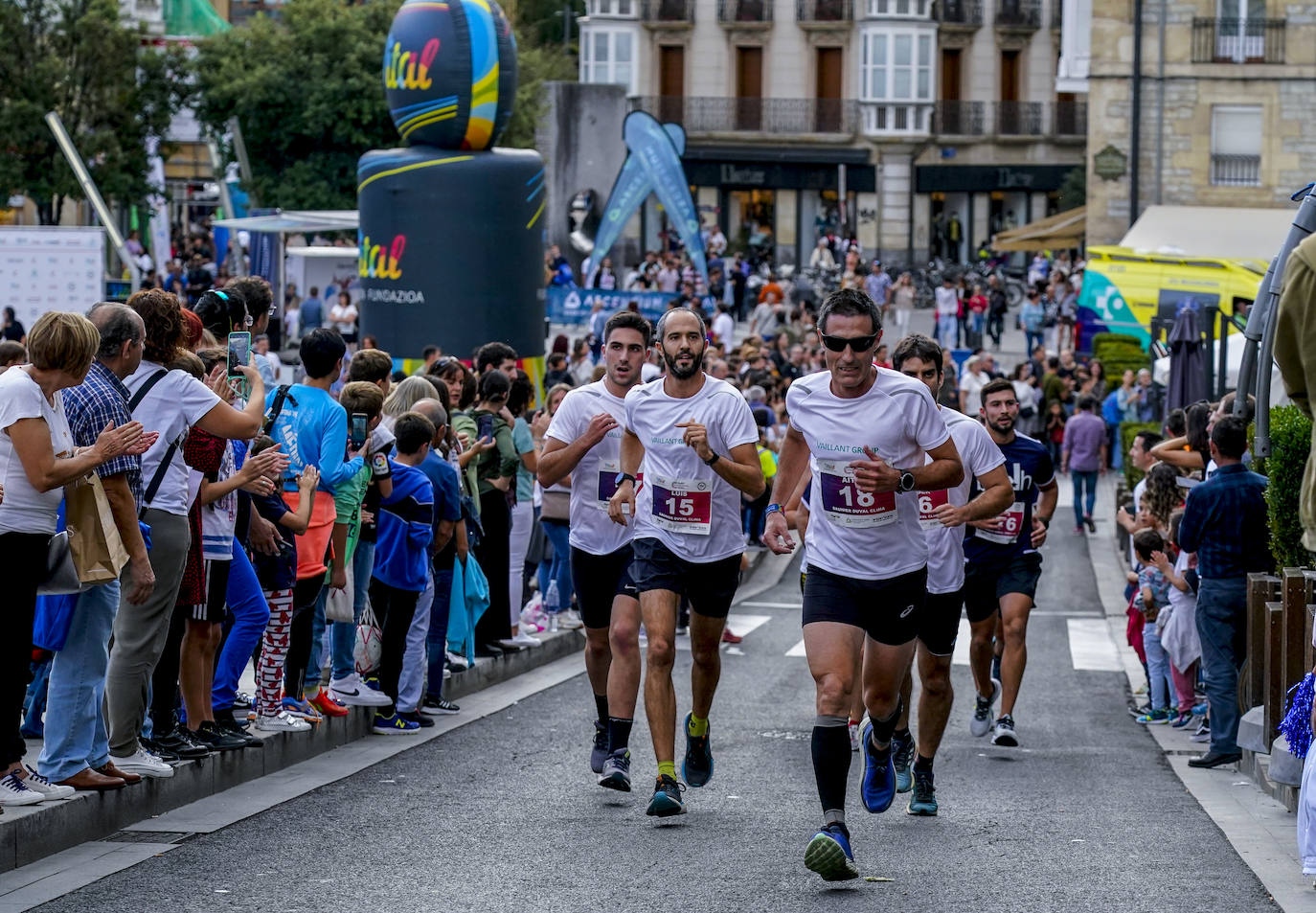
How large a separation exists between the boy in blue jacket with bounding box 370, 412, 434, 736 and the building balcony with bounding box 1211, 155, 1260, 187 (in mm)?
36206

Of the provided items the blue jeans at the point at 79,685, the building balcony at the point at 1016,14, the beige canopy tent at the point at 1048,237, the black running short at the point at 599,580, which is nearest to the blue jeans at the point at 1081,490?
the black running short at the point at 599,580

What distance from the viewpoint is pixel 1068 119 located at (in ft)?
228

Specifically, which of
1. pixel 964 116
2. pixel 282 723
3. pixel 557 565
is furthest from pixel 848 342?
pixel 964 116

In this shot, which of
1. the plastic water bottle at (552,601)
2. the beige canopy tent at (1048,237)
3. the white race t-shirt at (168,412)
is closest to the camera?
the white race t-shirt at (168,412)

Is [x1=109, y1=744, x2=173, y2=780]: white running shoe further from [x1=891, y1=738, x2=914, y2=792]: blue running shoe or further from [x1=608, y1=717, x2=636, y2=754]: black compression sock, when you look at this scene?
[x1=891, y1=738, x2=914, y2=792]: blue running shoe

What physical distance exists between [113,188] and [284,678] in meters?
36.5

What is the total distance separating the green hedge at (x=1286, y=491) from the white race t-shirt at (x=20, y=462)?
5.92 metres

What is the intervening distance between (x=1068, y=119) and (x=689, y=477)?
63.6 m

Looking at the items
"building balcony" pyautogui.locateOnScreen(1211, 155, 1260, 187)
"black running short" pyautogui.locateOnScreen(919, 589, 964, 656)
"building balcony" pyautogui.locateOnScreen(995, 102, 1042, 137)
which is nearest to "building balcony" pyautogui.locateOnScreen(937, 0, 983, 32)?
"building balcony" pyautogui.locateOnScreen(995, 102, 1042, 137)

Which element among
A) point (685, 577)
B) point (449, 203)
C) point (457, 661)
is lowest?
point (457, 661)

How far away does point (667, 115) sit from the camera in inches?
2773

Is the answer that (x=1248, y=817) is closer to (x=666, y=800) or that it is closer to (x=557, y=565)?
(x=666, y=800)

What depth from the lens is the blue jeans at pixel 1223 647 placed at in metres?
10.5

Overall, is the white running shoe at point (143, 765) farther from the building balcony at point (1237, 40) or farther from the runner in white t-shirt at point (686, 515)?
the building balcony at point (1237, 40)
